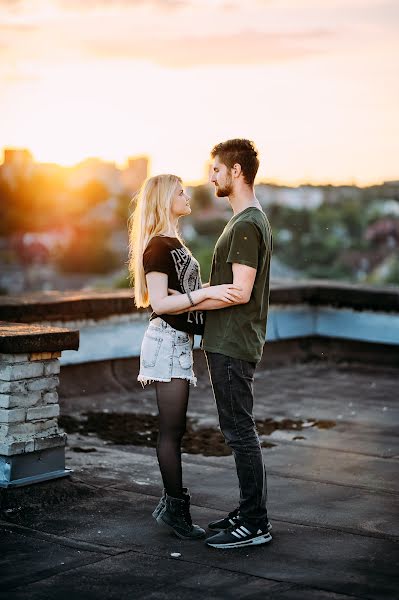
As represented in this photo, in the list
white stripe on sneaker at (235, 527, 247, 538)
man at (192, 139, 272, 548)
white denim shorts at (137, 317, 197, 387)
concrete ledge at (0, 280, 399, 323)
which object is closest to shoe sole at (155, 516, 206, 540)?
man at (192, 139, 272, 548)

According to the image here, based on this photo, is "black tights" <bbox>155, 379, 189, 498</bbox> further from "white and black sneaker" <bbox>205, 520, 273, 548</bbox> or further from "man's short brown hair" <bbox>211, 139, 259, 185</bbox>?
"man's short brown hair" <bbox>211, 139, 259, 185</bbox>

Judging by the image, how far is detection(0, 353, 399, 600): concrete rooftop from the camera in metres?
4.15

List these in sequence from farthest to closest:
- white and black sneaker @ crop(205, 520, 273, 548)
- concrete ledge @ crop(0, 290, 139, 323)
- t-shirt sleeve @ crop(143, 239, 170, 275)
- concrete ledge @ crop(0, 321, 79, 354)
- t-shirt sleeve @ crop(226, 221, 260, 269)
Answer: concrete ledge @ crop(0, 290, 139, 323) < concrete ledge @ crop(0, 321, 79, 354) < t-shirt sleeve @ crop(143, 239, 170, 275) < white and black sneaker @ crop(205, 520, 273, 548) < t-shirt sleeve @ crop(226, 221, 260, 269)

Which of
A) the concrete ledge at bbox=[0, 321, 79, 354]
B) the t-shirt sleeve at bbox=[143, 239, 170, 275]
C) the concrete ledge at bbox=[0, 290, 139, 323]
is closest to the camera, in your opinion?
the t-shirt sleeve at bbox=[143, 239, 170, 275]

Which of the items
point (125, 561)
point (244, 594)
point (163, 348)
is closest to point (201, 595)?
point (244, 594)

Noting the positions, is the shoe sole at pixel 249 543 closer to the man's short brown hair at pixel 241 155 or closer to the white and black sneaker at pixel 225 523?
the white and black sneaker at pixel 225 523

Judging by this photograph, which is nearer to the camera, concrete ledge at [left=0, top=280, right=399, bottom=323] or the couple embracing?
the couple embracing

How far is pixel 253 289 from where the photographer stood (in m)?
4.68

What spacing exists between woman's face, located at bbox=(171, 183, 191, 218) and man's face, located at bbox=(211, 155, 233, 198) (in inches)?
7.3

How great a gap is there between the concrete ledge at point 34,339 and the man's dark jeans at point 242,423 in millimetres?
1256

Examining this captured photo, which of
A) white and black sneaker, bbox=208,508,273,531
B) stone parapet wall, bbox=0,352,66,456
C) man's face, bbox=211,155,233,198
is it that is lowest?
white and black sneaker, bbox=208,508,273,531

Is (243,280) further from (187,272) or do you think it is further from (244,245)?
(187,272)

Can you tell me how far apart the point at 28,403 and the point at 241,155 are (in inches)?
74.2

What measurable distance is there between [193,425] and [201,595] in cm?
372
